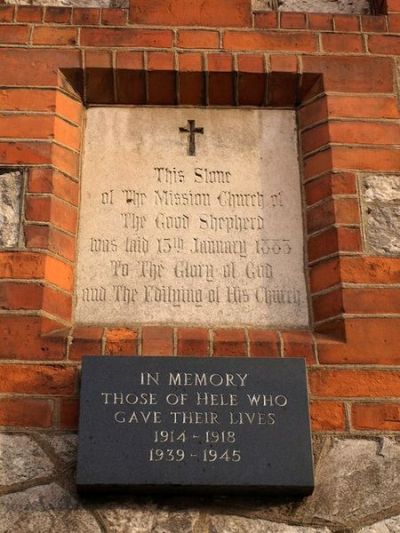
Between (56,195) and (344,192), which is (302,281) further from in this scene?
(56,195)

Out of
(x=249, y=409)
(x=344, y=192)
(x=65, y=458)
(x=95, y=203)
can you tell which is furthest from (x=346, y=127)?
(x=65, y=458)

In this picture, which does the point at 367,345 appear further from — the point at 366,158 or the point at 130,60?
the point at 130,60

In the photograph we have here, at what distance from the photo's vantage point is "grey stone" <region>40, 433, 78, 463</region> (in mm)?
3525

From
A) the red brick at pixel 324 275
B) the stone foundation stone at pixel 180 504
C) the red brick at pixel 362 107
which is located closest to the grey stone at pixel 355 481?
the stone foundation stone at pixel 180 504

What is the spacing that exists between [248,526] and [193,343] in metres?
0.72

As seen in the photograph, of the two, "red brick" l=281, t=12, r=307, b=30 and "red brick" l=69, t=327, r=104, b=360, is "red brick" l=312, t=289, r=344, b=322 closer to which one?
"red brick" l=69, t=327, r=104, b=360

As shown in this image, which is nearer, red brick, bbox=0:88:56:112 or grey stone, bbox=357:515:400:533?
grey stone, bbox=357:515:400:533

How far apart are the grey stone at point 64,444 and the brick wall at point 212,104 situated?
5 centimetres

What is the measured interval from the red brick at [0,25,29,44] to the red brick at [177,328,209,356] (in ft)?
4.92

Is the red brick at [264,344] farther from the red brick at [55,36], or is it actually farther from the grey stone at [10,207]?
the red brick at [55,36]

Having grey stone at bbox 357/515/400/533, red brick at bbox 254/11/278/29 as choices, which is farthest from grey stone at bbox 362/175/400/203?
grey stone at bbox 357/515/400/533

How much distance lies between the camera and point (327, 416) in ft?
12.0

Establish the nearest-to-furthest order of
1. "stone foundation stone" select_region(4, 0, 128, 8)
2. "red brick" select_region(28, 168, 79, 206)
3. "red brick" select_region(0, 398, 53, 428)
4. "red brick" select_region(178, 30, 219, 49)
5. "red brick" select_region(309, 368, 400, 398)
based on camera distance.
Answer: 1. "red brick" select_region(0, 398, 53, 428)
2. "red brick" select_region(309, 368, 400, 398)
3. "red brick" select_region(28, 168, 79, 206)
4. "red brick" select_region(178, 30, 219, 49)
5. "stone foundation stone" select_region(4, 0, 128, 8)

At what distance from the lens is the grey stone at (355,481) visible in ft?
11.3
